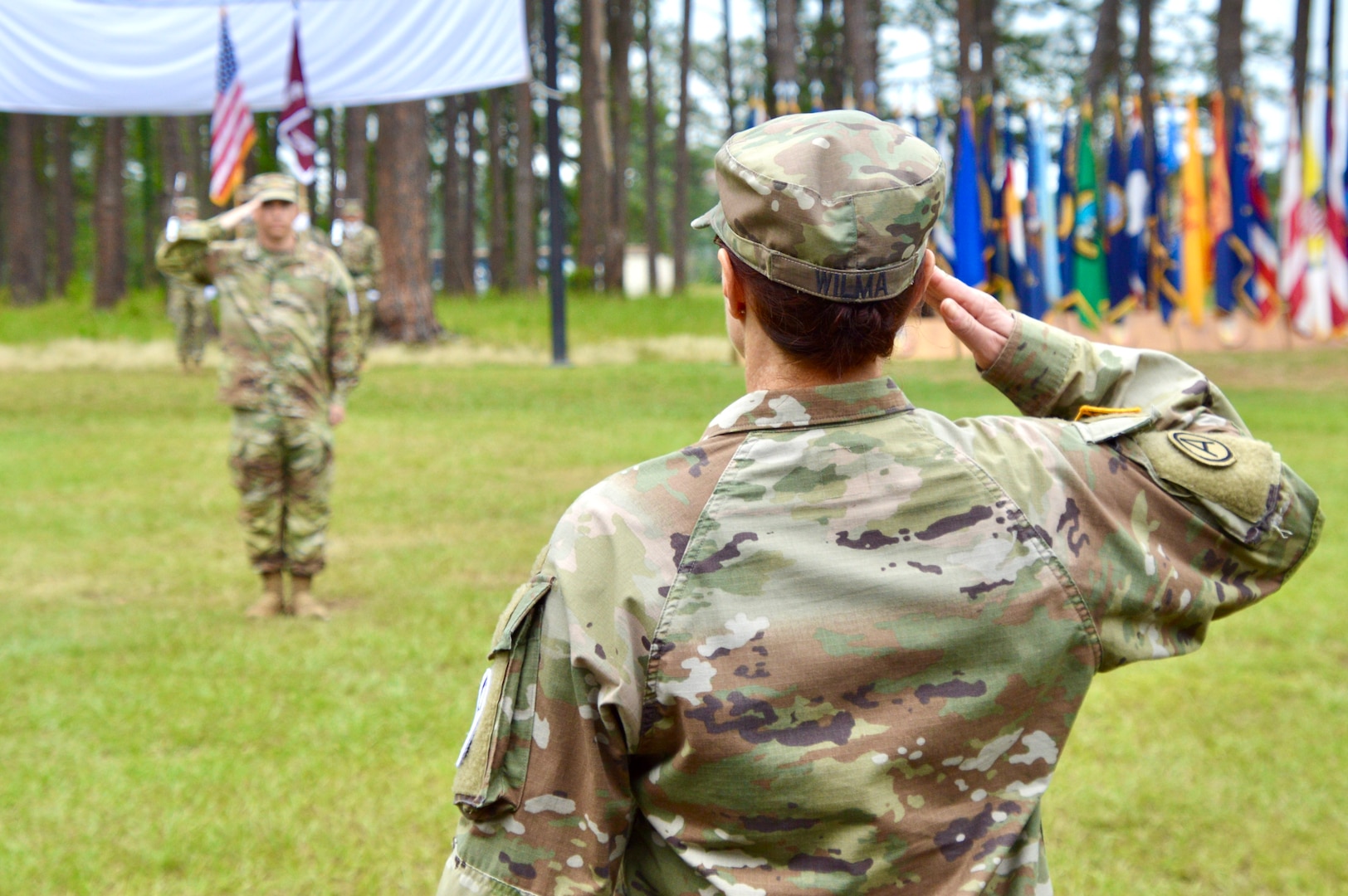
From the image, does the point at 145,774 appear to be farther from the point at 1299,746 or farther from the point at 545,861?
the point at 1299,746

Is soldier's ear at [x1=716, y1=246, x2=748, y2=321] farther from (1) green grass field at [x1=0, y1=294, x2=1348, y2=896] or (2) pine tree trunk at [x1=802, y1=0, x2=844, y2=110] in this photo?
(2) pine tree trunk at [x1=802, y1=0, x2=844, y2=110]

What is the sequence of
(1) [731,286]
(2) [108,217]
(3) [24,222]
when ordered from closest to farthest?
(1) [731,286], (2) [108,217], (3) [24,222]

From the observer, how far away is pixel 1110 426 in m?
1.69

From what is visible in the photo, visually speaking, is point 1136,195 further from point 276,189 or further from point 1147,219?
point 276,189

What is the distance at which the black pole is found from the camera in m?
13.9

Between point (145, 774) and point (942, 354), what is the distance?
1226 cm

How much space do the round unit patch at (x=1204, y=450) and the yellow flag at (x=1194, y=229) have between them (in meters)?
13.1

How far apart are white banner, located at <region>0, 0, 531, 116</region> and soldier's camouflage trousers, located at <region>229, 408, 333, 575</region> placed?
21.8 feet

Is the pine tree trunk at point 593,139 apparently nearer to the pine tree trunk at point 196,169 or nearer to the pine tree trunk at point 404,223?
the pine tree trunk at point 404,223

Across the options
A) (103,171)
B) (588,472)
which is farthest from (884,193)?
(103,171)

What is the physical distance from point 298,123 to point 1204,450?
35.4 ft

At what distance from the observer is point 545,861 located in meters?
1.47

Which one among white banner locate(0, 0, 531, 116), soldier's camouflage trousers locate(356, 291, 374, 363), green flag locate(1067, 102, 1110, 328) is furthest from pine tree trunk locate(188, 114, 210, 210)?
green flag locate(1067, 102, 1110, 328)

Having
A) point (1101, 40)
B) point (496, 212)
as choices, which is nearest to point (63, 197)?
point (496, 212)
